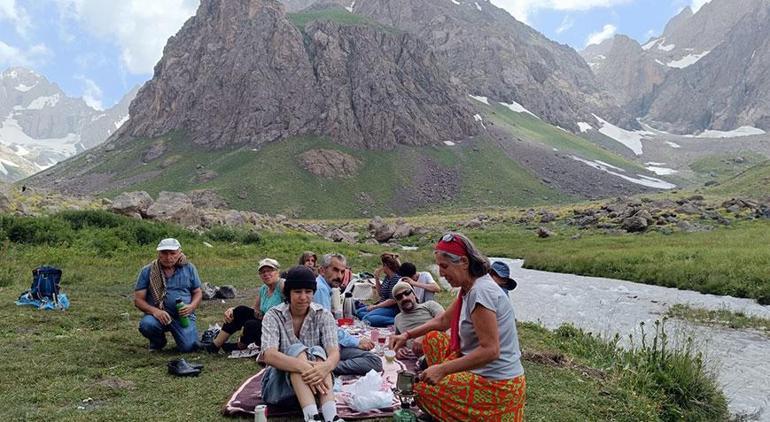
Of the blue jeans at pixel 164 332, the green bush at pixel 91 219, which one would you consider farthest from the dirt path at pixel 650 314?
the green bush at pixel 91 219

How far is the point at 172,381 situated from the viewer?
824 centimetres

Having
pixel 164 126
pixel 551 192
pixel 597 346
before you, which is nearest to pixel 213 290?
pixel 597 346

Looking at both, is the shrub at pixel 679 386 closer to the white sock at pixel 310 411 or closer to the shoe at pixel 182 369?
the white sock at pixel 310 411

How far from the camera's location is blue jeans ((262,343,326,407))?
6719 mm

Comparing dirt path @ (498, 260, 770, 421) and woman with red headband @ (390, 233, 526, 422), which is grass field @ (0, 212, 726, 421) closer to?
dirt path @ (498, 260, 770, 421)

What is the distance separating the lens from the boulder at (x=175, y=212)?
3528 centimetres

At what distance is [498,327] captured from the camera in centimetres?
560

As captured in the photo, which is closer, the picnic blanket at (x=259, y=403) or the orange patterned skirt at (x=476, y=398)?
the orange patterned skirt at (x=476, y=398)

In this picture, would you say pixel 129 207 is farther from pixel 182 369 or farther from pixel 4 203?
pixel 182 369

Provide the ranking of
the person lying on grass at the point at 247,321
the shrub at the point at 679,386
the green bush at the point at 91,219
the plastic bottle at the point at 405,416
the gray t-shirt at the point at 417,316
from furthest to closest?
the green bush at the point at 91,219 < the gray t-shirt at the point at 417,316 < the person lying on grass at the point at 247,321 < the shrub at the point at 679,386 < the plastic bottle at the point at 405,416

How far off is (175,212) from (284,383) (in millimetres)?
32541

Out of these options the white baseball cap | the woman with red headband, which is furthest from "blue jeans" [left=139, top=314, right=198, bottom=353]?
the woman with red headband

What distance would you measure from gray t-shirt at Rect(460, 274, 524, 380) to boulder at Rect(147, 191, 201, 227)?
32.3 metres

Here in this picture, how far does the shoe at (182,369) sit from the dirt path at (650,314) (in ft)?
30.3
